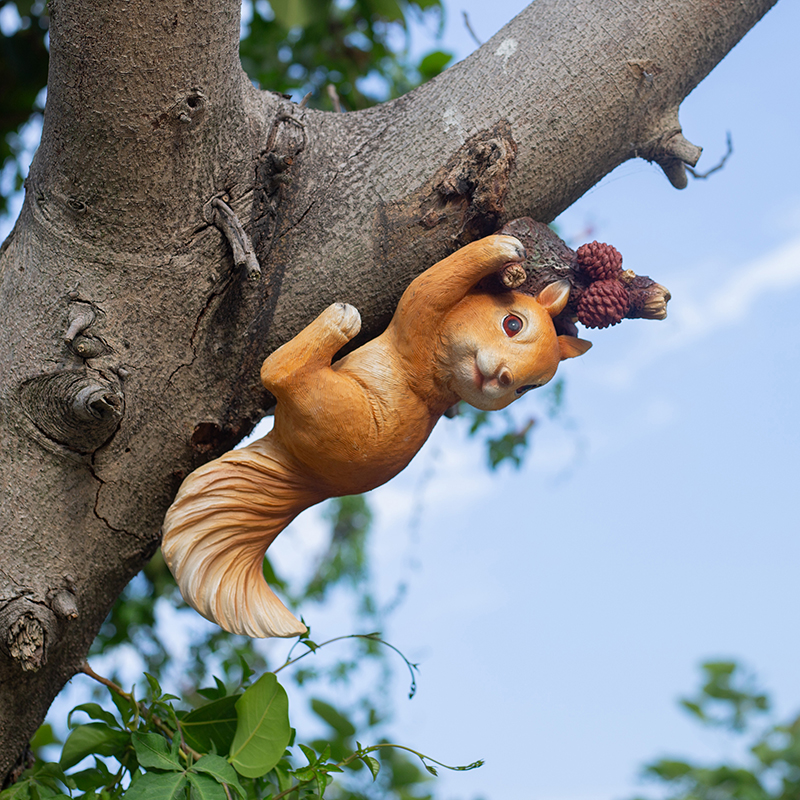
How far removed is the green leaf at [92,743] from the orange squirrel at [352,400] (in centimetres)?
23

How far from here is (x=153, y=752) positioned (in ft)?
2.87

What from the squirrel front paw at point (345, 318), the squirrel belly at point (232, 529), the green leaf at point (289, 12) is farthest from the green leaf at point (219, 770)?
the green leaf at point (289, 12)

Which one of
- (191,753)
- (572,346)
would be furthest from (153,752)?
(572,346)

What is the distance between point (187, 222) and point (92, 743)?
0.67 m

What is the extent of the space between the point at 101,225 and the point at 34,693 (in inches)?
22.2

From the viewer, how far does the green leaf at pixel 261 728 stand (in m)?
0.89

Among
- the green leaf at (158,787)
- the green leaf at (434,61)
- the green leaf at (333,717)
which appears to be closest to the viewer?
the green leaf at (158,787)

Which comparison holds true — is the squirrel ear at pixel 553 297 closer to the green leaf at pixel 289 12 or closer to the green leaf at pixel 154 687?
the green leaf at pixel 154 687

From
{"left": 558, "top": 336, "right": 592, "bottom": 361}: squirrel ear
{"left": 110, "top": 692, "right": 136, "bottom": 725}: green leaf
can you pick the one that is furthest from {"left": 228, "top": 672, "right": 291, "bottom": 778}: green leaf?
{"left": 558, "top": 336, "right": 592, "bottom": 361}: squirrel ear

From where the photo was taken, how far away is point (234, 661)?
6.82ft

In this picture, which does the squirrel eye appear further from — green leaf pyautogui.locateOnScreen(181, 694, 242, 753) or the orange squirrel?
green leaf pyautogui.locateOnScreen(181, 694, 242, 753)

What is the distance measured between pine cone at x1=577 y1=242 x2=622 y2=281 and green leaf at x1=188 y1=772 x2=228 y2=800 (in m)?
0.73

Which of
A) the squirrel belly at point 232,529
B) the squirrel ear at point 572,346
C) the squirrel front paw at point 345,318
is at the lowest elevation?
the squirrel belly at point 232,529

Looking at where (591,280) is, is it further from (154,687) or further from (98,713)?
(98,713)
